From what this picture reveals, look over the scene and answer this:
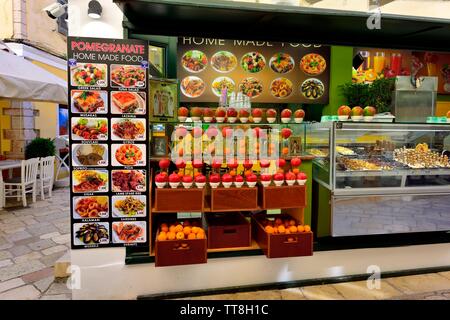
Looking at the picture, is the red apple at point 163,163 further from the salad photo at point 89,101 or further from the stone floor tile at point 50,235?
the stone floor tile at point 50,235

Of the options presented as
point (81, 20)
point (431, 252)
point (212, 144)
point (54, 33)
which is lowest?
point (431, 252)

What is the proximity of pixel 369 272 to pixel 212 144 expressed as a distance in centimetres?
226

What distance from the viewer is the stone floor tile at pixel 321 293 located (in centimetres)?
315

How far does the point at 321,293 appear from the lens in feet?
10.5

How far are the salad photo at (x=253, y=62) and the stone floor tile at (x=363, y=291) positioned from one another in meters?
2.91

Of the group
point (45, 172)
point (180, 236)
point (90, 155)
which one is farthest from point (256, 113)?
point (45, 172)

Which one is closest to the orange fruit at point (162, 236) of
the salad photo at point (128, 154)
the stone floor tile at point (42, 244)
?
the salad photo at point (128, 154)

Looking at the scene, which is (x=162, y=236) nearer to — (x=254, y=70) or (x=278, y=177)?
(x=278, y=177)

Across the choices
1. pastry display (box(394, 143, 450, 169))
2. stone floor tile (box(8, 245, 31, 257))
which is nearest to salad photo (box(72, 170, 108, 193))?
stone floor tile (box(8, 245, 31, 257))

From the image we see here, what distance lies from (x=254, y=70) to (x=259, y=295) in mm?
2899

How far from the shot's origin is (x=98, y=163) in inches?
114

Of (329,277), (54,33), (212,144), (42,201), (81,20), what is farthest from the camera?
(54,33)
